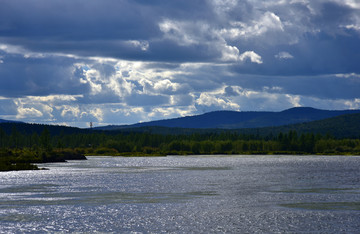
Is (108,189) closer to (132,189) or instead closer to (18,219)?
(132,189)

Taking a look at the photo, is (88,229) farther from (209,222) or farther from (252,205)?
(252,205)

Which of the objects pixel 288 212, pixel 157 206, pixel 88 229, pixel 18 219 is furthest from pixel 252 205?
pixel 18 219

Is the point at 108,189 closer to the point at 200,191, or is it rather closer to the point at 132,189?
the point at 132,189

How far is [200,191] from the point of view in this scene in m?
90.8

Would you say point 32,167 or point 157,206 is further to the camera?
point 32,167

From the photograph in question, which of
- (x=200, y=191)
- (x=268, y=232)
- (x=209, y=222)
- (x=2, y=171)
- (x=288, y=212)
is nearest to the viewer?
(x=268, y=232)

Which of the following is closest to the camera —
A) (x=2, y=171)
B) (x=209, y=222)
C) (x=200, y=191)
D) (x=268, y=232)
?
(x=268, y=232)

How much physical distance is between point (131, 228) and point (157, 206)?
54.3ft

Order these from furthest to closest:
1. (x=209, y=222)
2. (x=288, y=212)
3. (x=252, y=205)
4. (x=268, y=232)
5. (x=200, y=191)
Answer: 1. (x=200, y=191)
2. (x=252, y=205)
3. (x=288, y=212)
4. (x=209, y=222)
5. (x=268, y=232)

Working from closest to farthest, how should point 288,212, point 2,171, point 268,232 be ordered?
point 268,232, point 288,212, point 2,171

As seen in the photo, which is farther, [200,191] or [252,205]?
[200,191]

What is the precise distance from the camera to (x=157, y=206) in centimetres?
7100

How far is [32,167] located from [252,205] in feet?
350

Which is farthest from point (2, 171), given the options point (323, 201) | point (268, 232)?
point (268, 232)
